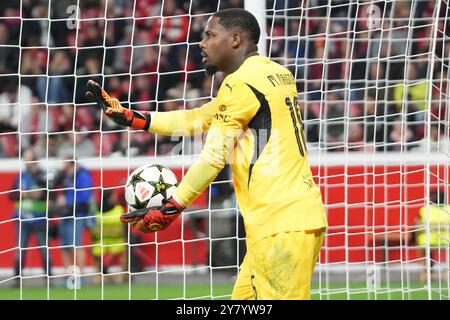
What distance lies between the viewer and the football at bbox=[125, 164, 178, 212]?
588 cm

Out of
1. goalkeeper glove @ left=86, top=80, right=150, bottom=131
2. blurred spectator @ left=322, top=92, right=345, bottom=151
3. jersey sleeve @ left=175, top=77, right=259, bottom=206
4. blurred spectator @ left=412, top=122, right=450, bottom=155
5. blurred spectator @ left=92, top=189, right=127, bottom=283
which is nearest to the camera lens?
jersey sleeve @ left=175, top=77, right=259, bottom=206

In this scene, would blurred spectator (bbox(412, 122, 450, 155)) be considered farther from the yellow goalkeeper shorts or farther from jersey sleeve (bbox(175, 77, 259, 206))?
jersey sleeve (bbox(175, 77, 259, 206))

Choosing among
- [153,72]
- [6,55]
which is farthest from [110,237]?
[153,72]

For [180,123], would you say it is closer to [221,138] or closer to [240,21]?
[240,21]

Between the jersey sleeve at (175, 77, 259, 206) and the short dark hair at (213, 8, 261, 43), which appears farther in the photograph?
the short dark hair at (213, 8, 261, 43)

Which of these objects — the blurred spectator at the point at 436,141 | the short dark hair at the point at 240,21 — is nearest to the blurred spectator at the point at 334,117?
the blurred spectator at the point at 436,141

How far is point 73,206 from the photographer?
10.7 m

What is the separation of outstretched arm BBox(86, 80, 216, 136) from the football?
0.36 meters

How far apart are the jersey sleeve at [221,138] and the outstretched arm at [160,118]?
2.64 ft

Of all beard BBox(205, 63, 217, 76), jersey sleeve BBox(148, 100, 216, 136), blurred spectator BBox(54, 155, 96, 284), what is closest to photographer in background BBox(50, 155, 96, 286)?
blurred spectator BBox(54, 155, 96, 284)

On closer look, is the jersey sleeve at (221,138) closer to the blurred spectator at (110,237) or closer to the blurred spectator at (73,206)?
the blurred spectator at (73,206)
